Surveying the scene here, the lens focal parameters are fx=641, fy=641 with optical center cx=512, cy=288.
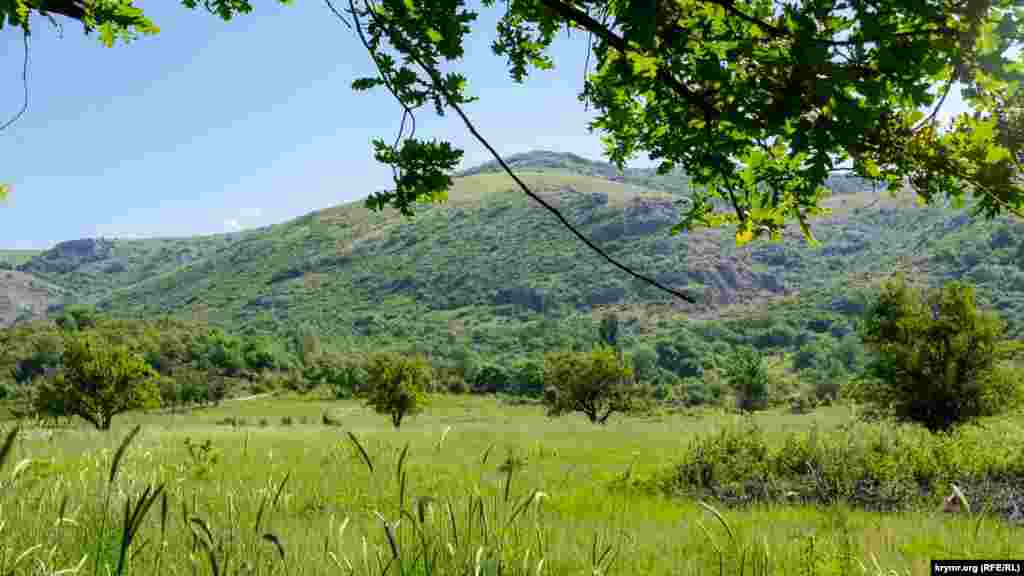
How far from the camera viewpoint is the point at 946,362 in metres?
21.3

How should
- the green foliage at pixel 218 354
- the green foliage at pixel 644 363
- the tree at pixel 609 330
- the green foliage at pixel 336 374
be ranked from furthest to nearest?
the tree at pixel 609 330, the green foliage at pixel 644 363, the green foliage at pixel 218 354, the green foliage at pixel 336 374

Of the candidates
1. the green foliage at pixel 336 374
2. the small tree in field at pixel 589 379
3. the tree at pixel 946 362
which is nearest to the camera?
the tree at pixel 946 362

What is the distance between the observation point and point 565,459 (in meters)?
14.4

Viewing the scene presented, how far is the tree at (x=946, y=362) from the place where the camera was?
834 inches

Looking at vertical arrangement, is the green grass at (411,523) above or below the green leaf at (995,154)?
below

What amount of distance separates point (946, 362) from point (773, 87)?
75.7ft

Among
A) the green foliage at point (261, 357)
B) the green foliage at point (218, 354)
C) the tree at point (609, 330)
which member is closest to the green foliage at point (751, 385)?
the tree at point (609, 330)

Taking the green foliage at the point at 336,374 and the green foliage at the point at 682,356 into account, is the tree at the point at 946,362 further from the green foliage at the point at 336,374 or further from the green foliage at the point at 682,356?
the green foliage at the point at 682,356

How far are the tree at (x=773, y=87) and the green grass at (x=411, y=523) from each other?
61.5 inches

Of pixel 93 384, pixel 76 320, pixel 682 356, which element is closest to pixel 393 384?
pixel 93 384

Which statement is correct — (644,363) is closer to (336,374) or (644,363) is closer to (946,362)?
(336,374)

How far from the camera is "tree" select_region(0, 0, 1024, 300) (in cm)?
246

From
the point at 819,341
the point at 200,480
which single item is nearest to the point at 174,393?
the point at 200,480

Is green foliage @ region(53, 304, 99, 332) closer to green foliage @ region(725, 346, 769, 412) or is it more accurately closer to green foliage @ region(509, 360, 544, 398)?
green foliage @ region(509, 360, 544, 398)
